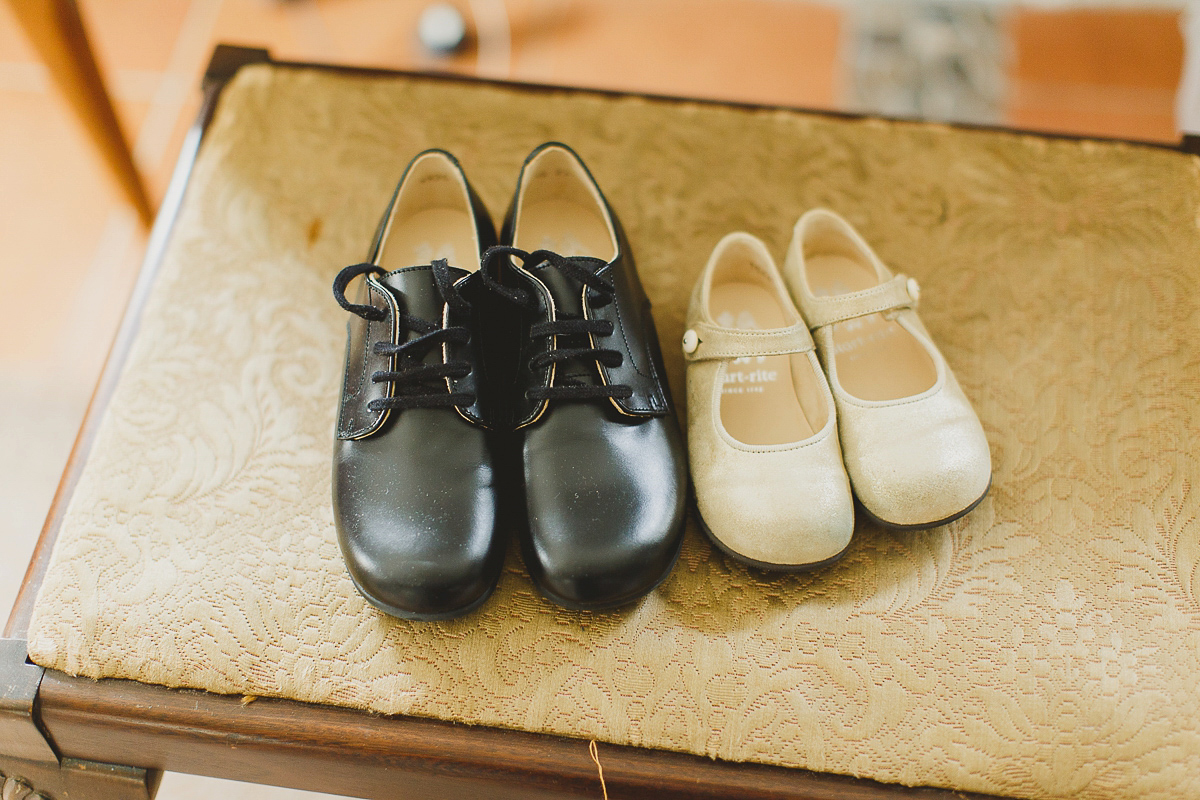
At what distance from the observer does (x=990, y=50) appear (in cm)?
157

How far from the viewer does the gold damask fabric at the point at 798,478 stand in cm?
61

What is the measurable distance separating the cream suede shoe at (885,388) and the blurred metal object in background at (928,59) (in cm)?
85

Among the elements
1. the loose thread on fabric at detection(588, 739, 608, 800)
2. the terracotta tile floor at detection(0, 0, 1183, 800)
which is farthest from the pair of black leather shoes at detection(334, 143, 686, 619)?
the terracotta tile floor at detection(0, 0, 1183, 800)

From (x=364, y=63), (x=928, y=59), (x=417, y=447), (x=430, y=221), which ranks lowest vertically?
(x=417, y=447)

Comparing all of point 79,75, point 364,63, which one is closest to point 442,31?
point 364,63

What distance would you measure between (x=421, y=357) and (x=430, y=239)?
0.20 metres

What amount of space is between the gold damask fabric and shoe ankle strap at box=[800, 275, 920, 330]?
0.13 metres

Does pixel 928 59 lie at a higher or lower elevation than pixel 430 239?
higher

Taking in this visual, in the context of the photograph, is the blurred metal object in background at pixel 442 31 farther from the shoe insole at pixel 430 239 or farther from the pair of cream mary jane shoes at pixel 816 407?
the pair of cream mary jane shoes at pixel 816 407

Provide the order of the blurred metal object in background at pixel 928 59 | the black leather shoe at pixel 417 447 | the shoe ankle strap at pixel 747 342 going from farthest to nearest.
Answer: the blurred metal object in background at pixel 928 59 < the shoe ankle strap at pixel 747 342 < the black leather shoe at pixel 417 447

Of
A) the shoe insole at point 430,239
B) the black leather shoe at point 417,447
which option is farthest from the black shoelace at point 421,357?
the shoe insole at point 430,239

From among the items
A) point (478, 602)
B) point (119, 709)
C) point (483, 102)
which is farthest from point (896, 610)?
point (483, 102)

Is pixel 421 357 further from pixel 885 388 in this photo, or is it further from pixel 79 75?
pixel 79 75

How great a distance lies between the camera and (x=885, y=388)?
752 millimetres
